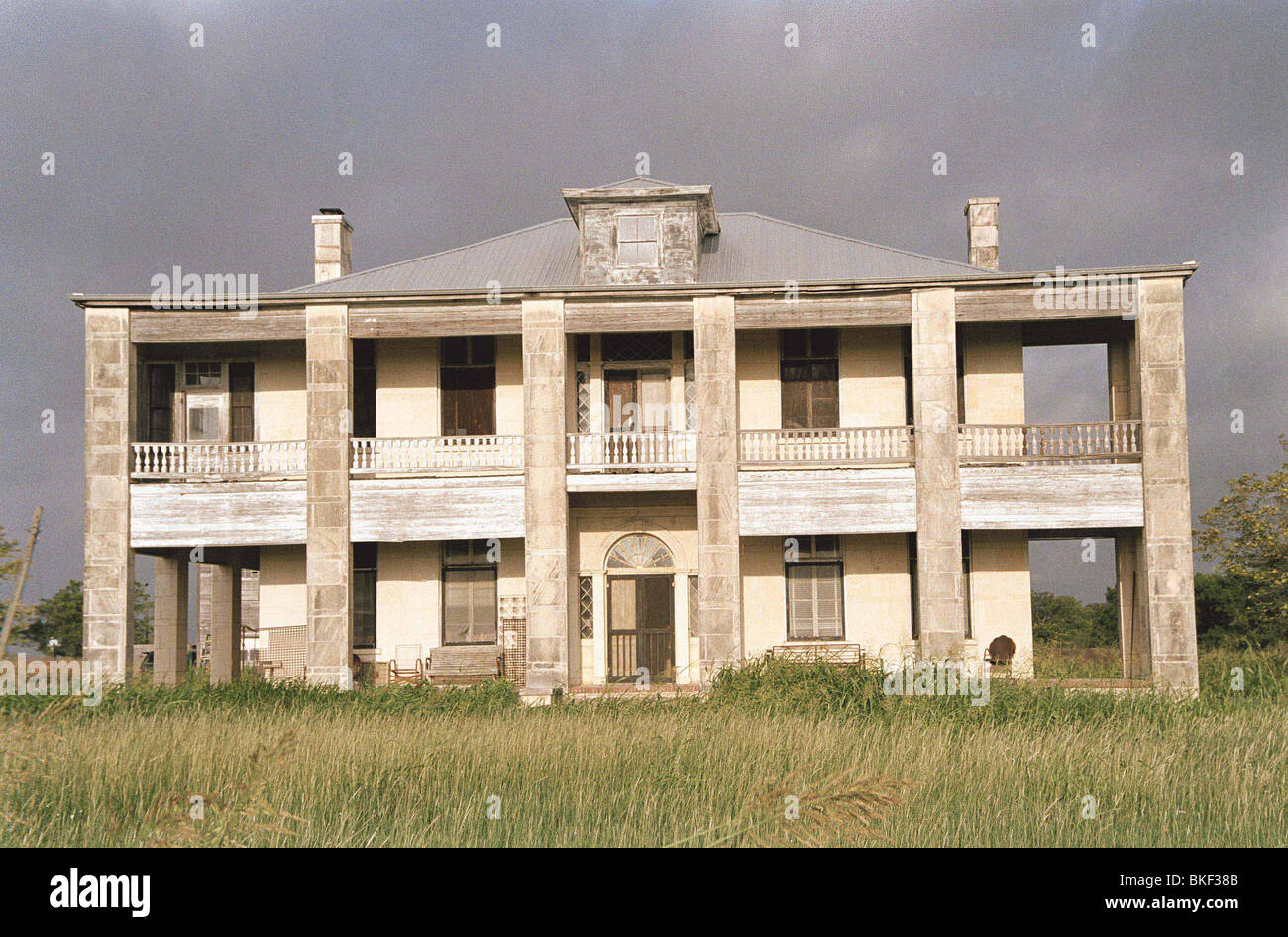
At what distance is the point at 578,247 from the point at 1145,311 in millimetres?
11022

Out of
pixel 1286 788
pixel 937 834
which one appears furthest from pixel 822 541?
pixel 937 834

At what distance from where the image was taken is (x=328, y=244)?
86.8 feet

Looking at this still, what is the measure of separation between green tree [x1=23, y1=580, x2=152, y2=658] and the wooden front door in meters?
27.9

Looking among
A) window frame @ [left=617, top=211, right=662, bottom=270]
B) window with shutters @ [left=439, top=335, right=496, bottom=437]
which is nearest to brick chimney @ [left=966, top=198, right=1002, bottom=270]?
window frame @ [left=617, top=211, right=662, bottom=270]

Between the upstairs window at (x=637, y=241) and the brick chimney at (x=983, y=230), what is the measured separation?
22.8 feet

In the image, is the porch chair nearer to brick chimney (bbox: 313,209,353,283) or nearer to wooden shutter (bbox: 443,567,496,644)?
wooden shutter (bbox: 443,567,496,644)

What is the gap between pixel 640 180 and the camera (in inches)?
957

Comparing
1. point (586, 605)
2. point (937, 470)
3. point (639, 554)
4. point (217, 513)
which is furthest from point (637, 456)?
point (217, 513)

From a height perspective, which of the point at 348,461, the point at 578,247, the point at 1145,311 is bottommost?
the point at 348,461

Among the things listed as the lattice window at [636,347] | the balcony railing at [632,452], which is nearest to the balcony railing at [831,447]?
the balcony railing at [632,452]

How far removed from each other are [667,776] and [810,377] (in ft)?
46.8

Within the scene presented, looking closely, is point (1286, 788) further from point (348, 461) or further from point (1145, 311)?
point (348, 461)

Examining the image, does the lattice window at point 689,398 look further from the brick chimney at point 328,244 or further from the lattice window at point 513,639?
the brick chimney at point 328,244

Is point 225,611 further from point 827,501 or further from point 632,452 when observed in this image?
point 827,501
